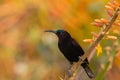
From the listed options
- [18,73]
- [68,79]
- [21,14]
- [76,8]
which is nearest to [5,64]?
[18,73]

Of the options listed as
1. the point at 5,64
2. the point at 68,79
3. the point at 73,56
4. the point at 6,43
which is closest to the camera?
the point at 68,79

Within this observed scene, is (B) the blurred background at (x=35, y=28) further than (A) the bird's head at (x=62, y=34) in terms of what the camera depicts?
Yes

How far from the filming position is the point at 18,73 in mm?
2252

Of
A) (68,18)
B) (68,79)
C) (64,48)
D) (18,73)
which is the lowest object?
(18,73)

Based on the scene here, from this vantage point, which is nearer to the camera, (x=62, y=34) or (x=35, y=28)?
(x=62, y=34)

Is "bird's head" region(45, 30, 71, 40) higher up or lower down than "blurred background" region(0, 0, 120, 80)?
higher up

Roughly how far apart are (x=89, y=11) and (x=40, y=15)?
327 millimetres

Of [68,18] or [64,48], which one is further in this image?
[68,18]

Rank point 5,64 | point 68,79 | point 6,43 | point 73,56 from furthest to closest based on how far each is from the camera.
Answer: point 6,43, point 5,64, point 73,56, point 68,79

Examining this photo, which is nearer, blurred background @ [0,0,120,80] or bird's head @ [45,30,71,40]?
bird's head @ [45,30,71,40]

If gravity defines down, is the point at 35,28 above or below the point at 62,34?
below

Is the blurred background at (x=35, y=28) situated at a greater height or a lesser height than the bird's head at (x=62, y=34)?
lesser

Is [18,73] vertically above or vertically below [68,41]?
below

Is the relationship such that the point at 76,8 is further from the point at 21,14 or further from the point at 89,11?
the point at 21,14
